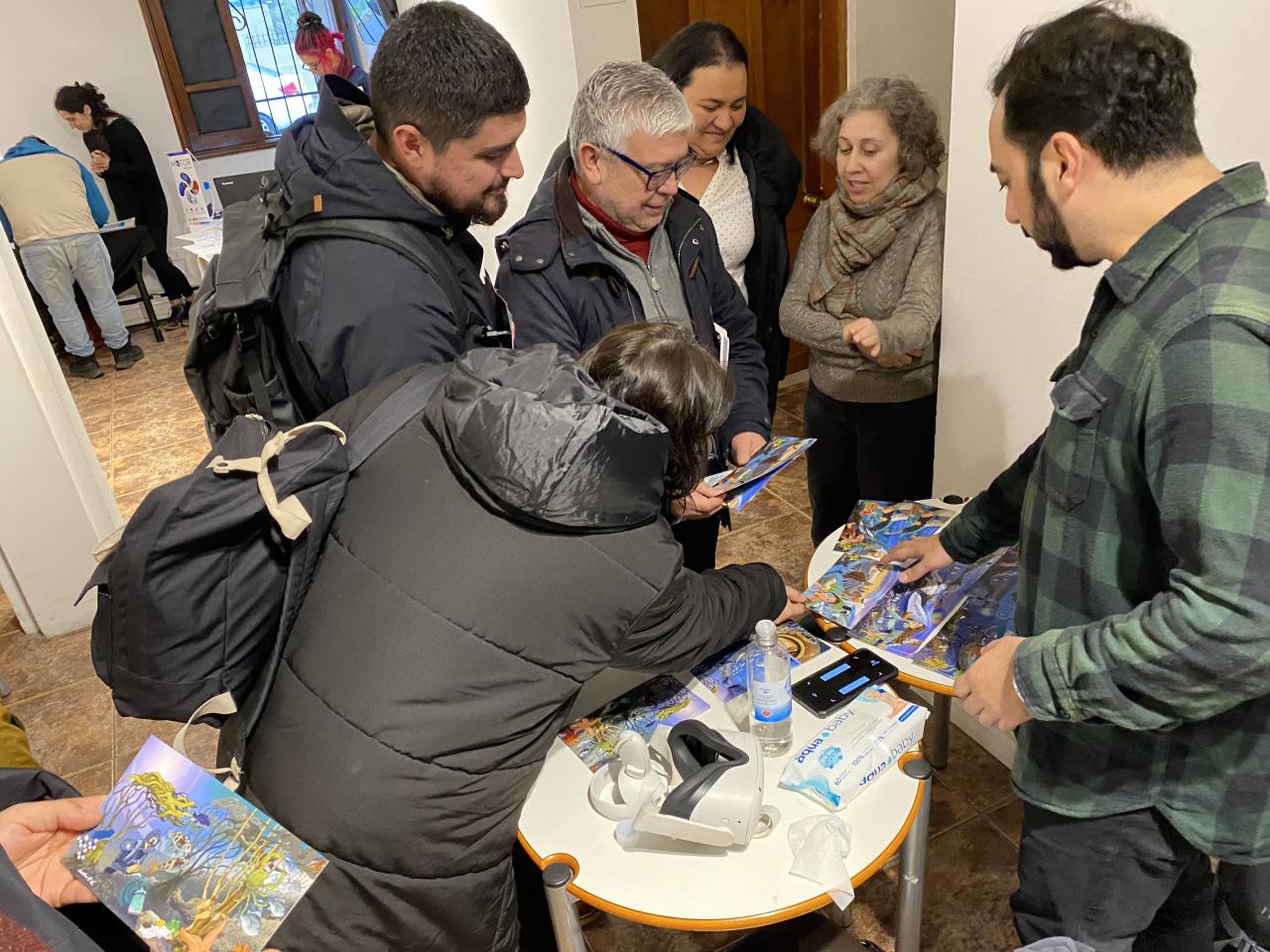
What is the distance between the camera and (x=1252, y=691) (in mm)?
971

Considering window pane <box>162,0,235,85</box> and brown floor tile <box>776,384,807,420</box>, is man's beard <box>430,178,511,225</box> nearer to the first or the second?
brown floor tile <box>776,384,807,420</box>

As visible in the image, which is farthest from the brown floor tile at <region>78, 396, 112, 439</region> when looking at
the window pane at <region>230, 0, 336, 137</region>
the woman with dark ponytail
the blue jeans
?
the window pane at <region>230, 0, 336, 137</region>

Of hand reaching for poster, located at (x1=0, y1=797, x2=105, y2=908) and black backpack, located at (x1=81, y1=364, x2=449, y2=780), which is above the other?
black backpack, located at (x1=81, y1=364, x2=449, y2=780)

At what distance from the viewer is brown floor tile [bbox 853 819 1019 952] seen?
1.86 metres

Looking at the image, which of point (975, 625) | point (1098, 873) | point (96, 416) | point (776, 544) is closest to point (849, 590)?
point (975, 625)

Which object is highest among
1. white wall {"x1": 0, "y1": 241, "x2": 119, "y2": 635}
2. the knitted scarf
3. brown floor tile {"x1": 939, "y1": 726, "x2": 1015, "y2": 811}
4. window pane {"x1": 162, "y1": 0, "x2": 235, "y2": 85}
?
window pane {"x1": 162, "y1": 0, "x2": 235, "y2": 85}

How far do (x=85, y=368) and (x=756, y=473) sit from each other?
19.6 feet

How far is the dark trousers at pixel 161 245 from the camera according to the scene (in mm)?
6898

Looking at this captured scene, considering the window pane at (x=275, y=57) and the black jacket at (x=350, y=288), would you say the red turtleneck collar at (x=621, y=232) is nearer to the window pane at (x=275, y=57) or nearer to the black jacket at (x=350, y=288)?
the black jacket at (x=350, y=288)

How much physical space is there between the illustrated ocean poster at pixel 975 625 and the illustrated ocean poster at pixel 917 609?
0.05 ft

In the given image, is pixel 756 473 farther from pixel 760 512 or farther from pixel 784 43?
pixel 784 43

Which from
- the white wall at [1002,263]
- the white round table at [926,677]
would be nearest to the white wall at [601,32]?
the white wall at [1002,263]

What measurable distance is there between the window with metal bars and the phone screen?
22.2 ft

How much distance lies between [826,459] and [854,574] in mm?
720
